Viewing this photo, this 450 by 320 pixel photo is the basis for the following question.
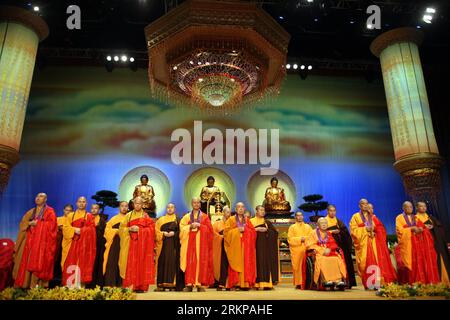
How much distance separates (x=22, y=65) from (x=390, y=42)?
A: 19.4ft

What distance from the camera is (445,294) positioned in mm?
4363

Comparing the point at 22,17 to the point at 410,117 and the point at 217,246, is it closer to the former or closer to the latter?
the point at 217,246

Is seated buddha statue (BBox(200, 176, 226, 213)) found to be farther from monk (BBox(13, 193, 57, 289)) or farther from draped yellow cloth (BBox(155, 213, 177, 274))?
monk (BBox(13, 193, 57, 289))

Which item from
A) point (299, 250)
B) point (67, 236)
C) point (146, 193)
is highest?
point (146, 193)

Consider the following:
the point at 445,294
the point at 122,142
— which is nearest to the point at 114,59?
the point at 122,142

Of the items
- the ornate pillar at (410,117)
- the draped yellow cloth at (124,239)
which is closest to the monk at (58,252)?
the draped yellow cloth at (124,239)

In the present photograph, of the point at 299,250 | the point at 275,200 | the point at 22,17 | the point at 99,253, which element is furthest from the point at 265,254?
the point at 22,17

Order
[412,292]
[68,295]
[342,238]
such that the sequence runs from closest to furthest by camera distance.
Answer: [68,295], [412,292], [342,238]

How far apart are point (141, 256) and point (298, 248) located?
2282mm

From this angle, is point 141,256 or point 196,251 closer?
point 141,256

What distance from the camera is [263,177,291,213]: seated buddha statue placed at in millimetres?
8555

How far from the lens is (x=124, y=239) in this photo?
204 inches

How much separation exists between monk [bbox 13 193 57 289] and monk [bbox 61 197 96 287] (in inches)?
6.3

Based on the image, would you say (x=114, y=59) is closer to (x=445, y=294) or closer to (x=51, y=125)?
(x=51, y=125)
